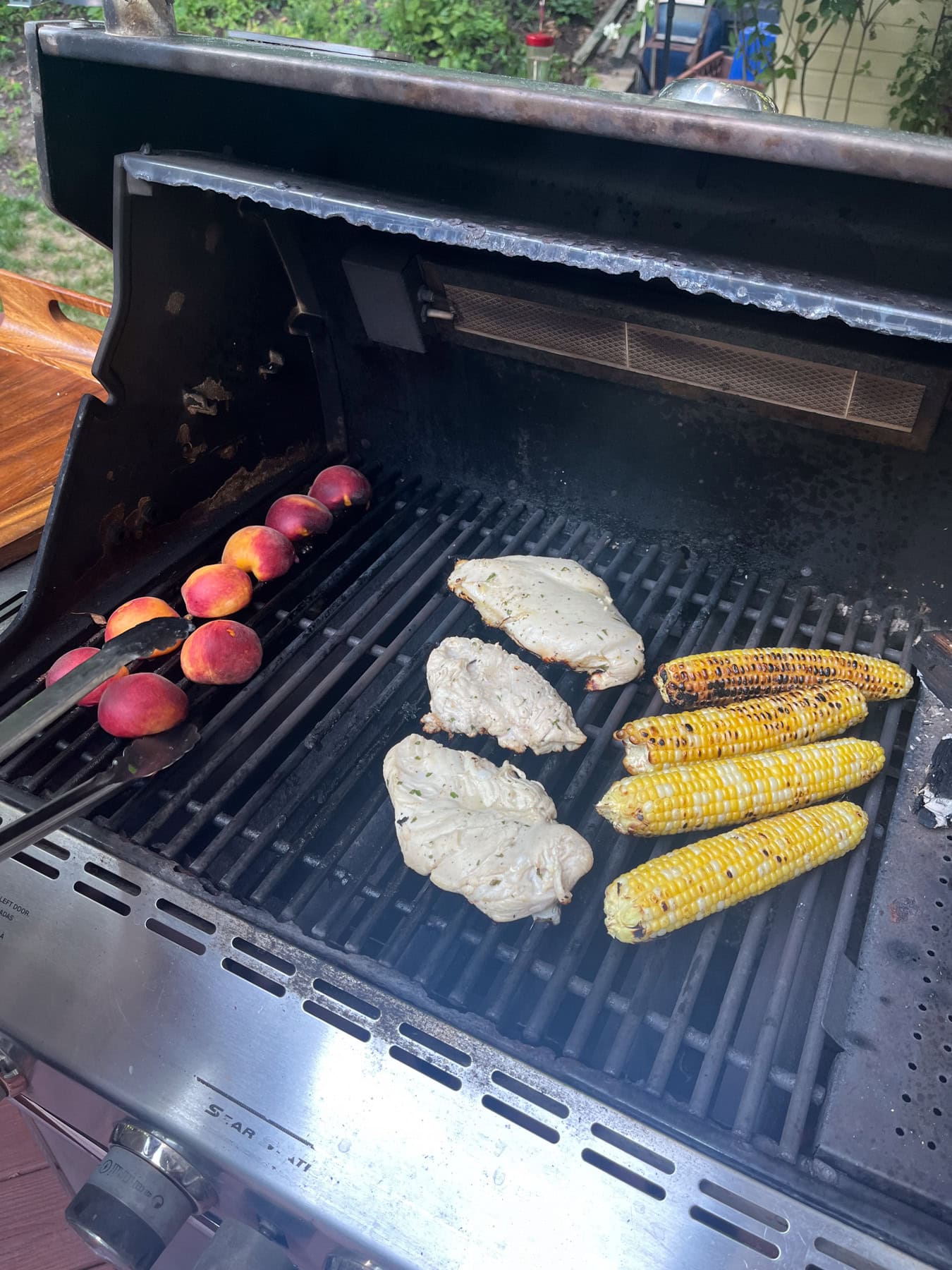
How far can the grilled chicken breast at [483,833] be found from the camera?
1917 mm

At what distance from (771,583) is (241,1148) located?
2.31 metres

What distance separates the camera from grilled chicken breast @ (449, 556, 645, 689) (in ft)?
8.12

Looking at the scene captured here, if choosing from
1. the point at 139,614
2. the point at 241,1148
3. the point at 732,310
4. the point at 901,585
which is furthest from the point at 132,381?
the point at 901,585

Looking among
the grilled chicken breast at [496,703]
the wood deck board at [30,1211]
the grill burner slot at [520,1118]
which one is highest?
the grilled chicken breast at [496,703]

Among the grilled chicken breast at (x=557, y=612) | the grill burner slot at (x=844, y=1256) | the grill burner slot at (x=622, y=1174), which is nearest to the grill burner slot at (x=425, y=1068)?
the grill burner slot at (x=622, y=1174)

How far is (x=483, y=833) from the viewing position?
2.04 meters

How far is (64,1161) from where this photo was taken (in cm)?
218

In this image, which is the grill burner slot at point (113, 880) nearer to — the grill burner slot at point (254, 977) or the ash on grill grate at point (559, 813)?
the ash on grill grate at point (559, 813)

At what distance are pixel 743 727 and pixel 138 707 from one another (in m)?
1.72

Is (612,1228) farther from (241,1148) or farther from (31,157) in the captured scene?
(31,157)

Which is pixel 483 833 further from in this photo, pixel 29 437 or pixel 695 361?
pixel 29 437

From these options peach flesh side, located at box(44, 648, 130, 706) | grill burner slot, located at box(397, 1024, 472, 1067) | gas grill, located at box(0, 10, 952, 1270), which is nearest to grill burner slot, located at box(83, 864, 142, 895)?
gas grill, located at box(0, 10, 952, 1270)

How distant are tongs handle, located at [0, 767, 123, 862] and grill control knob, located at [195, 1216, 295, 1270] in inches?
36.8

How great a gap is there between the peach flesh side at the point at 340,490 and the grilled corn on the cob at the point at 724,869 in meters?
1.90
